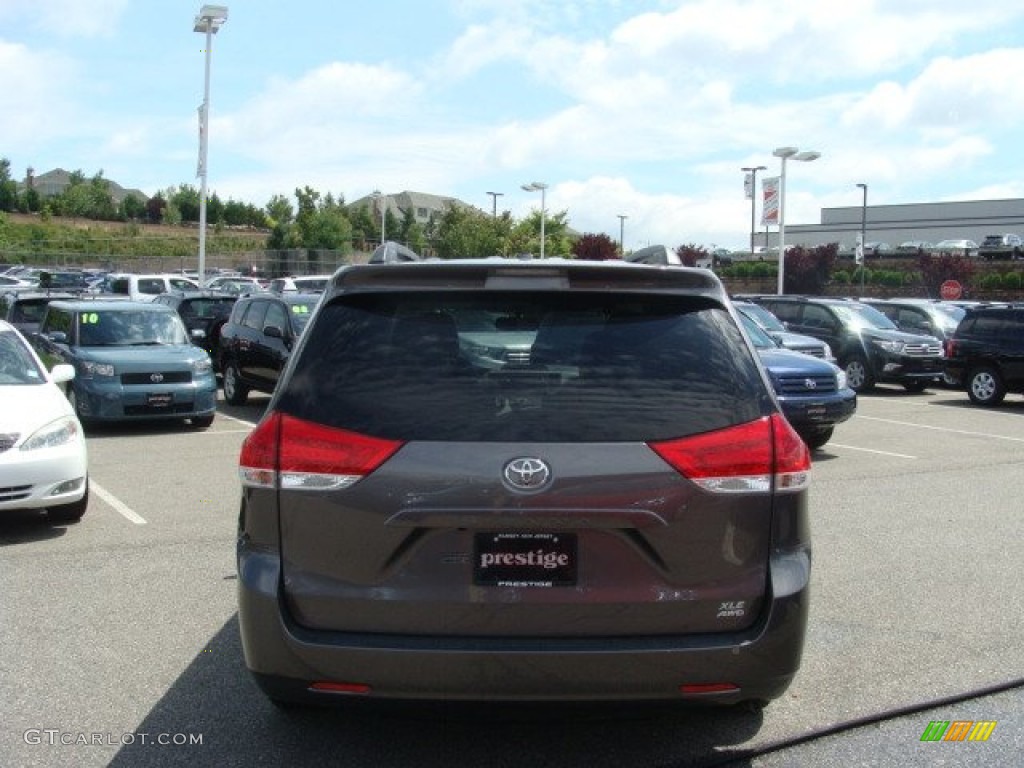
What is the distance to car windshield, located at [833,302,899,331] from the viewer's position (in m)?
21.5

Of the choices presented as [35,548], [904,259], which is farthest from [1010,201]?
[35,548]

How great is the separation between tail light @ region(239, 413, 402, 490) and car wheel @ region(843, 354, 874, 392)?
61.5 ft

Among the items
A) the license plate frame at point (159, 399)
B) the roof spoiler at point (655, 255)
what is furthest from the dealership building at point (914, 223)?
the roof spoiler at point (655, 255)

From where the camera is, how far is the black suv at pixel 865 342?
20.5m

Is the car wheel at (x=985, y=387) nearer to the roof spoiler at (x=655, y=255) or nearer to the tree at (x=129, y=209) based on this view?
the roof spoiler at (x=655, y=255)

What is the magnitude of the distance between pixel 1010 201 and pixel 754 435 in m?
103

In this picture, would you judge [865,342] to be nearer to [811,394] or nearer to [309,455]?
[811,394]

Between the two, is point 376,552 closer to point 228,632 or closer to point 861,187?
point 228,632

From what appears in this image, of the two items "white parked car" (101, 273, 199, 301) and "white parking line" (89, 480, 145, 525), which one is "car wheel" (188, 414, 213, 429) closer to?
"white parking line" (89, 480, 145, 525)

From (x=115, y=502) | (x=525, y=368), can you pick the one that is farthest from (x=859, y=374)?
(x=525, y=368)

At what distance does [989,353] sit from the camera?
1878 cm

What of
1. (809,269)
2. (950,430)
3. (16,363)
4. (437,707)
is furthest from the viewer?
(809,269)

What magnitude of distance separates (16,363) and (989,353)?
1583 centimetres

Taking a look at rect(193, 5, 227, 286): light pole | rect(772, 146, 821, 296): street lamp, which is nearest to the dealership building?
rect(772, 146, 821, 296): street lamp
